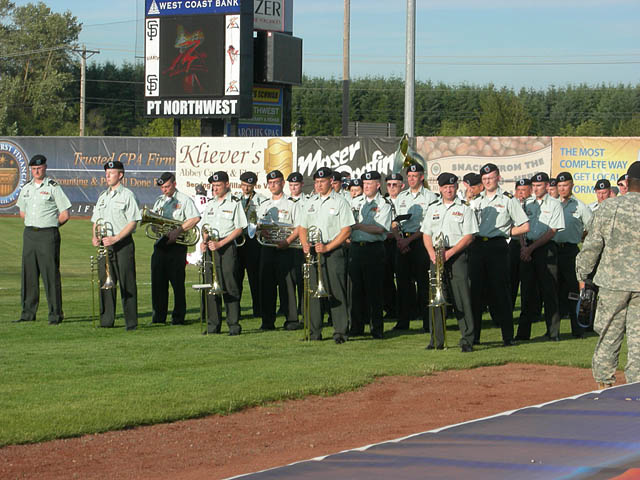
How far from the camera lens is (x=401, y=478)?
319cm

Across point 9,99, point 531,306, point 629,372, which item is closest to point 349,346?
point 531,306

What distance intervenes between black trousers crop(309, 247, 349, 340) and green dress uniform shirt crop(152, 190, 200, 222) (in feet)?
7.56

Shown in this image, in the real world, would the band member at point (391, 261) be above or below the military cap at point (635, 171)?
below

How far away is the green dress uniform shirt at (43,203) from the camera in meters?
13.2

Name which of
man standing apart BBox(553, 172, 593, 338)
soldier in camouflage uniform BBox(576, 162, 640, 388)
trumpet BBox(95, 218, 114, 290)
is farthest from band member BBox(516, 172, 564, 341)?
trumpet BBox(95, 218, 114, 290)

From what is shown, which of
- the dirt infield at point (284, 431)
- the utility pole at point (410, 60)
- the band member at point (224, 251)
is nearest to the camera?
the dirt infield at point (284, 431)

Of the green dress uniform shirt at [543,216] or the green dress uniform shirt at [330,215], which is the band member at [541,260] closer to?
the green dress uniform shirt at [543,216]

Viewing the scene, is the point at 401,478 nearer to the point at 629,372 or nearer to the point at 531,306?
the point at 629,372

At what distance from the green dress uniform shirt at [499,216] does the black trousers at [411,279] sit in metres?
1.78

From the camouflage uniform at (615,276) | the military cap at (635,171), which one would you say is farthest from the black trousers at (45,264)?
Result: the military cap at (635,171)

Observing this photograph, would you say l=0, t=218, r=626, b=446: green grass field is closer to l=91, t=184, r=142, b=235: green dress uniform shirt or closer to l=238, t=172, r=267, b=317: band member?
l=238, t=172, r=267, b=317: band member

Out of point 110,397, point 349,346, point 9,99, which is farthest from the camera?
point 9,99

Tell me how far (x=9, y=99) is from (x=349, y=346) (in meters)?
72.5

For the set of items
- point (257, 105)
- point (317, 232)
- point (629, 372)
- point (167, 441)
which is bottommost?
point (167, 441)
